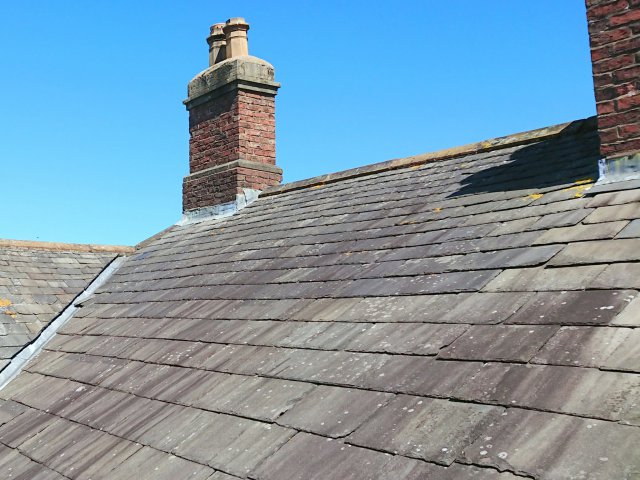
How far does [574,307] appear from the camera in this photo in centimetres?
276

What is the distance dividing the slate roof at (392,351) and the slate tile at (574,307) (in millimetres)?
10

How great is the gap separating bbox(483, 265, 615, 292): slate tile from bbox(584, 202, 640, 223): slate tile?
0.58 meters

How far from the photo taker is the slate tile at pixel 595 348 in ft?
7.31

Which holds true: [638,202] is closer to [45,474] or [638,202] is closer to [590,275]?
[590,275]

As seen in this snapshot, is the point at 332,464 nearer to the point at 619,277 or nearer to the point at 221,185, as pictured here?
the point at 619,277

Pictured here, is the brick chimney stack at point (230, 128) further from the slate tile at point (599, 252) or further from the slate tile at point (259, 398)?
the slate tile at point (599, 252)

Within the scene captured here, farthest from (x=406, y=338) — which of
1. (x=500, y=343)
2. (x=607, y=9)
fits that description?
(x=607, y=9)

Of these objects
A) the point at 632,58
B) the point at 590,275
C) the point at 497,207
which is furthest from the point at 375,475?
the point at 632,58

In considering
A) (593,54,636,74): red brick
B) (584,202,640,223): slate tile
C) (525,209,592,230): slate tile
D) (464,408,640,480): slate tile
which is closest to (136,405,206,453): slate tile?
(464,408,640,480): slate tile

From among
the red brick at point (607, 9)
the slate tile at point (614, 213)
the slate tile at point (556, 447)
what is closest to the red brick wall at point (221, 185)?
the red brick at point (607, 9)

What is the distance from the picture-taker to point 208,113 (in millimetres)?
9680

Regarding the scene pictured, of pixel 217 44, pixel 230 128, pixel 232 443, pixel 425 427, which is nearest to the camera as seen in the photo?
pixel 425 427

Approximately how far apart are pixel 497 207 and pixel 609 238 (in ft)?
4.45

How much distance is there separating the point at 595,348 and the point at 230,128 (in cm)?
758
